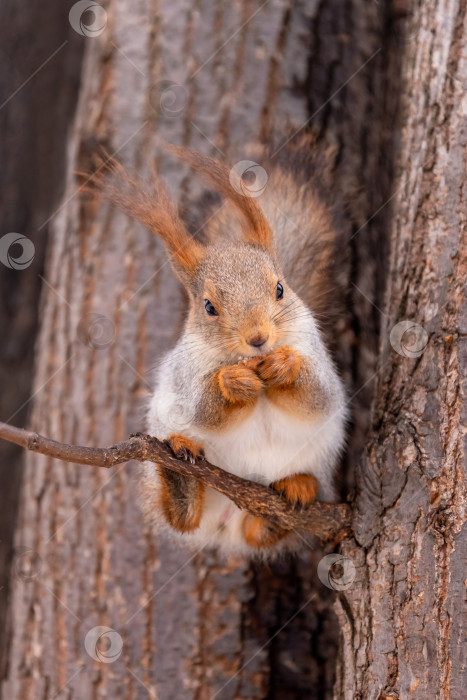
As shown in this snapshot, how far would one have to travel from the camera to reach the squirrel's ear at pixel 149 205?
4.42ft

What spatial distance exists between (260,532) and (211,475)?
348 mm

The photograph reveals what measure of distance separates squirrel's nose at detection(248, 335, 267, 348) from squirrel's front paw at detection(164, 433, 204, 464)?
0.22 metres

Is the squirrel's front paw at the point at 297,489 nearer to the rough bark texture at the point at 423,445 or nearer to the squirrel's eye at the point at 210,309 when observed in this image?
the rough bark texture at the point at 423,445

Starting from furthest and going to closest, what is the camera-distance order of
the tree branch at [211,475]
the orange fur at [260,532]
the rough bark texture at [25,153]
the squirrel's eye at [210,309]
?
the rough bark texture at [25,153]
the orange fur at [260,532]
the squirrel's eye at [210,309]
the tree branch at [211,475]

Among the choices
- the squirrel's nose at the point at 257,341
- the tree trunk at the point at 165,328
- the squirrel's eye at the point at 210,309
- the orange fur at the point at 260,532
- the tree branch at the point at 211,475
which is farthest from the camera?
the tree trunk at the point at 165,328

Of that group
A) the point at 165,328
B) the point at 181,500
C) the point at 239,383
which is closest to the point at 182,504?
the point at 181,500

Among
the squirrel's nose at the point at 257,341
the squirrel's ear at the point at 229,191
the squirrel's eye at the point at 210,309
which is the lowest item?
the squirrel's nose at the point at 257,341

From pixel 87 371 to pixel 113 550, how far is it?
0.43 metres

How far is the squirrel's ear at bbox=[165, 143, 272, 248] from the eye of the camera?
1298 mm

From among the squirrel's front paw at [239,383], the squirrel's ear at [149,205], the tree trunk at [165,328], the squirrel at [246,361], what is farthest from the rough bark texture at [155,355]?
the squirrel's front paw at [239,383]

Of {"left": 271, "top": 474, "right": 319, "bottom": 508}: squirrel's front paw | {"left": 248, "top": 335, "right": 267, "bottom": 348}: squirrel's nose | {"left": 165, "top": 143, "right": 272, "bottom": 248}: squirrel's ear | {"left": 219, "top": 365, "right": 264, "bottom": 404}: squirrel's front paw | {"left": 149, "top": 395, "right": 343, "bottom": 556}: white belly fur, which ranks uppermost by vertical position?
{"left": 165, "top": 143, "right": 272, "bottom": 248}: squirrel's ear

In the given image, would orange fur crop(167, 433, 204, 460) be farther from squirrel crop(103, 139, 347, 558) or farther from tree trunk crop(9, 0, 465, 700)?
tree trunk crop(9, 0, 465, 700)

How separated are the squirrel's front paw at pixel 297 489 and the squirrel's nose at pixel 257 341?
326 millimetres

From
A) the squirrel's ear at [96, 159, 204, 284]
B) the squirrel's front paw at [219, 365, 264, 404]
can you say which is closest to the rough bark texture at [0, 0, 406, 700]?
the squirrel's ear at [96, 159, 204, 284]
